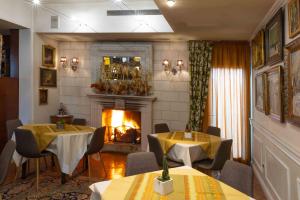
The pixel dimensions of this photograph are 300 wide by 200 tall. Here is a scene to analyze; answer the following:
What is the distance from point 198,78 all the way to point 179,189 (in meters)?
3.87

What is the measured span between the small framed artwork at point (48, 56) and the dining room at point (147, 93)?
23 mm

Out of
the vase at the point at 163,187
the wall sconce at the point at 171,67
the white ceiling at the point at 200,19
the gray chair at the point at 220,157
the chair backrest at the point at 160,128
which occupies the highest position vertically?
the white ceiling at the point at 200,19

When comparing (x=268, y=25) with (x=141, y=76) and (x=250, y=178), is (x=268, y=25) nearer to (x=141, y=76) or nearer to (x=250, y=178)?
(x=250, y=178)

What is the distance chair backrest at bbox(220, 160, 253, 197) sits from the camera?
211 centimetres

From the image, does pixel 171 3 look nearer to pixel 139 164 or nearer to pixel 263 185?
pixel 139 164

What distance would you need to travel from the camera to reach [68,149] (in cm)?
386

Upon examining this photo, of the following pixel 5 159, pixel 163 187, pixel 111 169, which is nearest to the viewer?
pixel 163 187

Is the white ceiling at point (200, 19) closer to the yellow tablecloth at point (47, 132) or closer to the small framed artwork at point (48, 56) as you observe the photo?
the small framed artwork at point (48, 56)

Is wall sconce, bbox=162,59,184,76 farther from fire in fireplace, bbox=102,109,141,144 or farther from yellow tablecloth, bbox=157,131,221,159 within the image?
yellow tablecloth, bbox=157,131,221,159

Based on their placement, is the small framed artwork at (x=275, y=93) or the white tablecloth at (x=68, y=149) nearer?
the small framed artwork at (x=275, y=93)

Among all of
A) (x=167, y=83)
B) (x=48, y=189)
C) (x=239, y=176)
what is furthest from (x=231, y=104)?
(x=48, y=189)

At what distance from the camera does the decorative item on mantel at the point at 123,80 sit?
5.83 meters

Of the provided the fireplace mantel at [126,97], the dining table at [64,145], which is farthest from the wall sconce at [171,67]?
the dining table at [64,145]

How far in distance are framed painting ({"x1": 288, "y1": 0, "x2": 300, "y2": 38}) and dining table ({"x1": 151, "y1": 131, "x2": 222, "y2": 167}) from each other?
5.69 feet
